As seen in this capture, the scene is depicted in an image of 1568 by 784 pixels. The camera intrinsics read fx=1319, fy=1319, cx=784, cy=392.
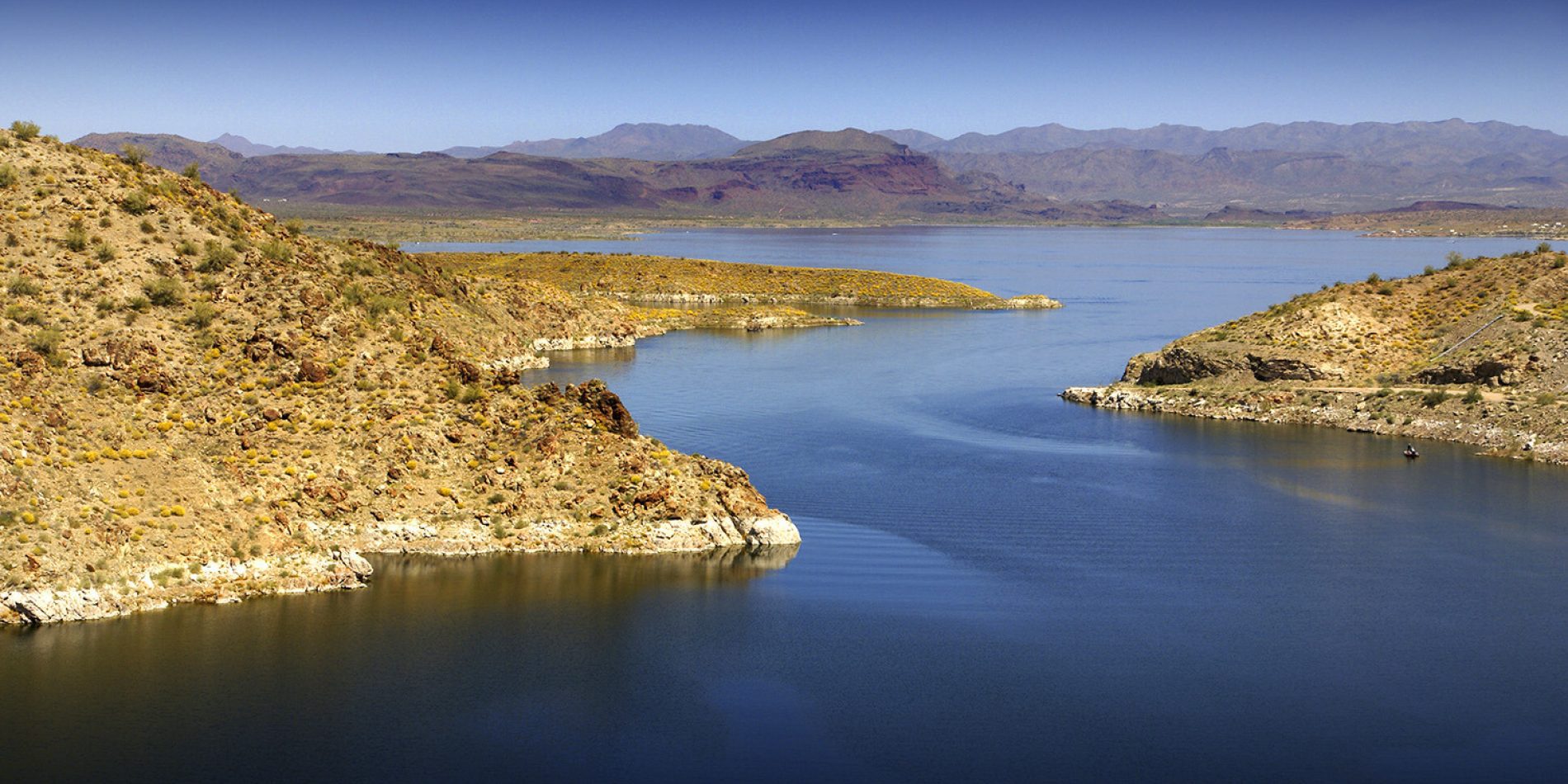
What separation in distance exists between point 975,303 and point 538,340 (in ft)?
196

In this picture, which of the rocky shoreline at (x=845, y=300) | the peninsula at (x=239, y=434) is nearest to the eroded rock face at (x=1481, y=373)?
the peninsula at (x=239, y=434)

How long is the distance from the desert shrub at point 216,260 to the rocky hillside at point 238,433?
0.20 ft

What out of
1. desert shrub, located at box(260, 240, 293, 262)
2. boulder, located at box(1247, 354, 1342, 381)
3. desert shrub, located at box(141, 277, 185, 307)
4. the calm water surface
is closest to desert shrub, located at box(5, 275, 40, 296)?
desert shrub, located at box(141, 277, 185, 307)

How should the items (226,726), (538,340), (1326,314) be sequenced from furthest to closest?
(538,340), (1326,314), (226,726)

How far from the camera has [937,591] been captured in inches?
1364

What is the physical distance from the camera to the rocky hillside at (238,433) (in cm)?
3222

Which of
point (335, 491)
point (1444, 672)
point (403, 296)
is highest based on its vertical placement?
point (403, 296)

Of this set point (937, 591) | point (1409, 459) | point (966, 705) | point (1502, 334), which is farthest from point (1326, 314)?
point (966, 705)

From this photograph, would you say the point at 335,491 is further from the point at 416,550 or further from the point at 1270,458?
the point at 1270,458

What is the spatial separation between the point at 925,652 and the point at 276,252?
1096 inches

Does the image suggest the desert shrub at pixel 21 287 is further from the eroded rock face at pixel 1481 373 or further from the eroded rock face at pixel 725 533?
the eroded rock face at pixel 1481 373

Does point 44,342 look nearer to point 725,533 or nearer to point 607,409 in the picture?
point 607,409

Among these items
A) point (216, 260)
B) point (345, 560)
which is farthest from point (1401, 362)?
point (216, 260)

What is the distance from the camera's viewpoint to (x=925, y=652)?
98.0 ft
